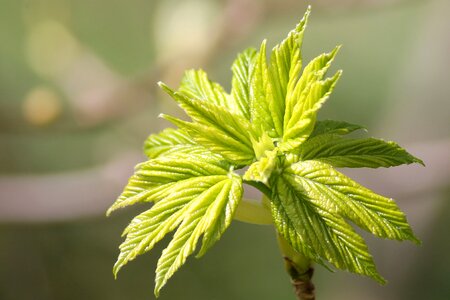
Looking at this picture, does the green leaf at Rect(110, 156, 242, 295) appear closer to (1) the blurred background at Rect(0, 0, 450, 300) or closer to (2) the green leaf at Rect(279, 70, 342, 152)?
Answer: (2) the green leaf at Rect(279, 70, 342, 152)

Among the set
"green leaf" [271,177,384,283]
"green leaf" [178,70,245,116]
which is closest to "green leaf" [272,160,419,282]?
"green leaf" [271,177,384,283]

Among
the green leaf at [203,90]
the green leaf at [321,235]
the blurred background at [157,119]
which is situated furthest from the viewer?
the blurred background at [157,119]

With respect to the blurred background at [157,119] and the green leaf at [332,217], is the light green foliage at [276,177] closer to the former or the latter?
the green leaf at [332,217]

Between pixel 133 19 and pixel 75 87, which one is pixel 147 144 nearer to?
pixel 75 87

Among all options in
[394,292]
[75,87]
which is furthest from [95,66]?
[394,292]

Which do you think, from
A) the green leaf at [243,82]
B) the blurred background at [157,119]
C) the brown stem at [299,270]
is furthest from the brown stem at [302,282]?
the blurred background at [157,119]
